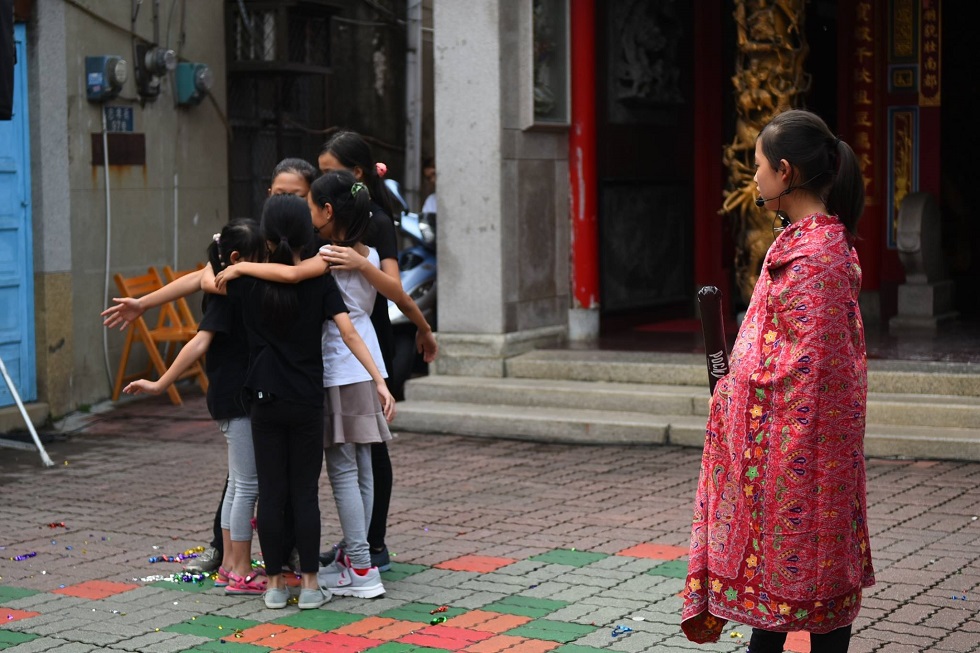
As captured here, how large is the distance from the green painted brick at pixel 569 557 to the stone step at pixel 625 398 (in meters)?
2.97

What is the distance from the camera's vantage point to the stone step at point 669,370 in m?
9.36

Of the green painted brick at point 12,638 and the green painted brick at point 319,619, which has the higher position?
the green painted brick at point 319,619

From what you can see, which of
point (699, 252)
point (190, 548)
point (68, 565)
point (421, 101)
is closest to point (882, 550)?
point (190, 548)

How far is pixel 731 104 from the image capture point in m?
13.4

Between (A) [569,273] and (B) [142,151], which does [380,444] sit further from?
(B) [142,151]

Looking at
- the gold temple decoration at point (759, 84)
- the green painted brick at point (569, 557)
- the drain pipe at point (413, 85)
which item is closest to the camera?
the green painted brick at point (569, 557)

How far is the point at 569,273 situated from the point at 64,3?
432cm

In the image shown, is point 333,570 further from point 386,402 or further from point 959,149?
point 959,149

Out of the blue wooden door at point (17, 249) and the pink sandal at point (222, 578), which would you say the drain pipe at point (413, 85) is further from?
the pink sandal at point (222, 578)

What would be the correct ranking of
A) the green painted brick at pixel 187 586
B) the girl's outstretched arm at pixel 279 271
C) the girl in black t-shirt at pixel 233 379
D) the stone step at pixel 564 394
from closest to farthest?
the girl's outstretched arm at pixel 279 271
the girl in black t-shirt at pixel 233 379
the green painted brick at pixel 187 586
the stone step at pixel 564 394

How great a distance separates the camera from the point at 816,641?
411 cm

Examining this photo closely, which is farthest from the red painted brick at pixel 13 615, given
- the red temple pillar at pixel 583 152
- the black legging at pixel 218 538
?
the red temple pillar at pixel 583 152

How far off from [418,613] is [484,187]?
5.54 meters

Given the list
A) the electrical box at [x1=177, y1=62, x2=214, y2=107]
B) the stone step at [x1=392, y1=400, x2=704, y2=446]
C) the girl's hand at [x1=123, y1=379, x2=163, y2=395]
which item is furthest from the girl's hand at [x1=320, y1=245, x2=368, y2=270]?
the electrical box at [x1=177, y1=62, x2=214, y2=107]
